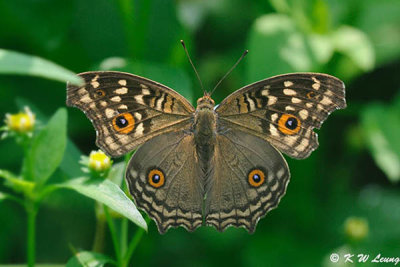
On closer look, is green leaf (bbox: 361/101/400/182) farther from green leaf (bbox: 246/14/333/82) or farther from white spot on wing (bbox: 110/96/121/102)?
white spot on wing (bbox: 110/96/121/102)

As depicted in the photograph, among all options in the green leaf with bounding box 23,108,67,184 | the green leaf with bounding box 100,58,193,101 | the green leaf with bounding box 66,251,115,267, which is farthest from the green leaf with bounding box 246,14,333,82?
the green leaf with bounding box 66,251,115,267

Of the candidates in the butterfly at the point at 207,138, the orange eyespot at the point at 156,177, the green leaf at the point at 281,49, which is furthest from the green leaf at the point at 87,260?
the green leaf at the point at 281,49

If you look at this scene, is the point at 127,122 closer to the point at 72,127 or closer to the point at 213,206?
the point at 213,206

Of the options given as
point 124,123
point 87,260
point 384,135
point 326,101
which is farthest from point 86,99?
point 384,135

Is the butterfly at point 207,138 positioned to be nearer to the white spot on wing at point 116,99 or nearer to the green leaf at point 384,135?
the white spot on wing at point 116,99

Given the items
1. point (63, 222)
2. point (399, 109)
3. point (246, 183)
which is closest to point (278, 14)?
point (399, 109)

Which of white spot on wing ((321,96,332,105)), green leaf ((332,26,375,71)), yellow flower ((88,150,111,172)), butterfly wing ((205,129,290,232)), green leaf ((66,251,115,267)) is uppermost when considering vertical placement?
green leaf ((332,26,375,71))
